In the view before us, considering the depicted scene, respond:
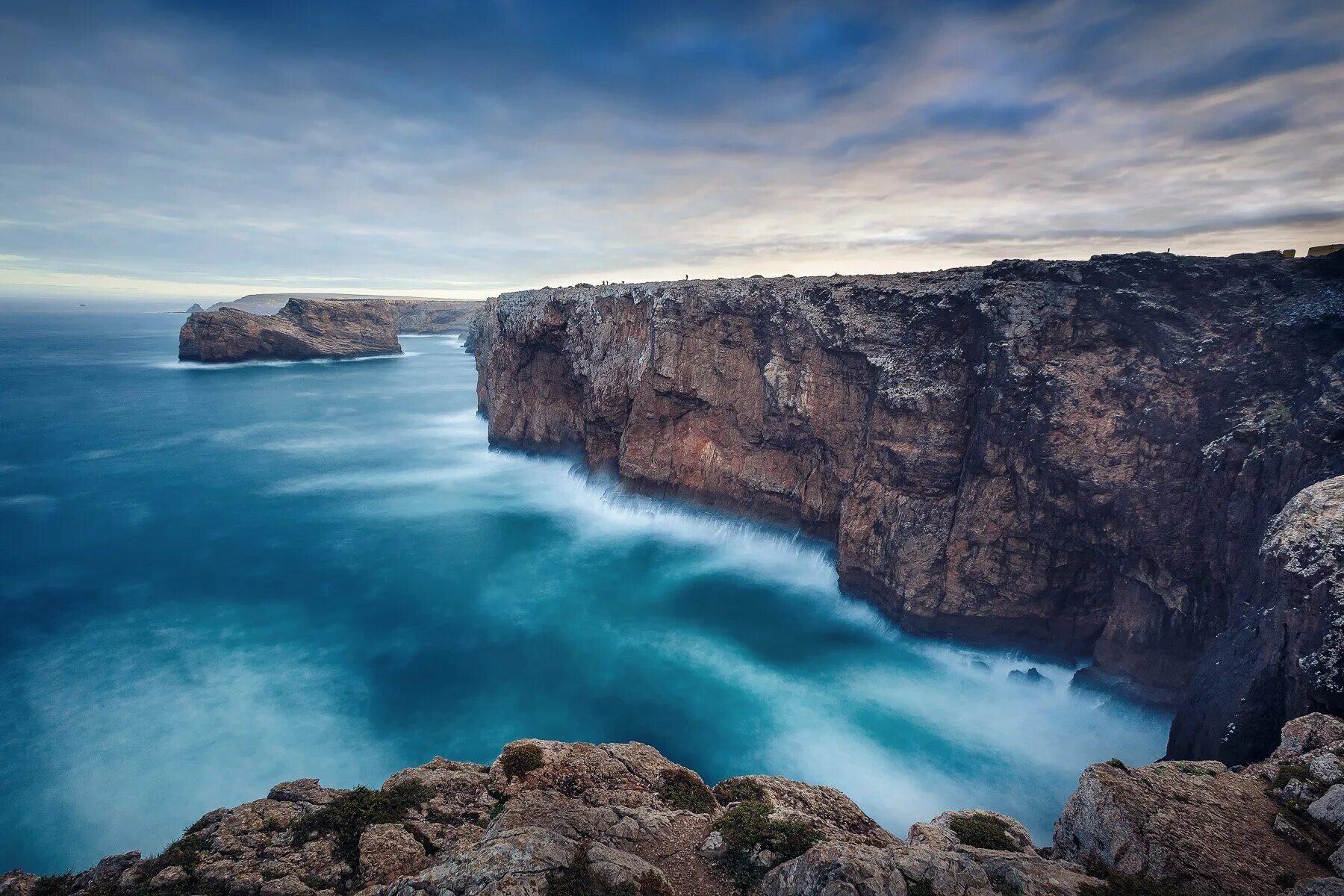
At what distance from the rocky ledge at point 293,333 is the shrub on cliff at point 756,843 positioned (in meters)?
118

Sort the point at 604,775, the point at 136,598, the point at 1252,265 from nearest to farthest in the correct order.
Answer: the point at 604,775 → the point at 1252,265 → the point at 136,598

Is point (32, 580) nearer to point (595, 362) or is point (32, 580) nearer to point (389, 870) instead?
point (595, 362)

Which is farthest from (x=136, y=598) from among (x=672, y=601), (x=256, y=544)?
(x=672, y=601)

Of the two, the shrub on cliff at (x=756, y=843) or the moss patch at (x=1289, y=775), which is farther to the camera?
the moss patch at (x=1289, y=775)

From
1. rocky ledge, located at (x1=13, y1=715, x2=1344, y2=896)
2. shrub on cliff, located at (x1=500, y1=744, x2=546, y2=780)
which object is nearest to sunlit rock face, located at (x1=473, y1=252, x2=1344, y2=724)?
rocky ledge, located at (x1=13, y1=715, x2=1344, y2=896)

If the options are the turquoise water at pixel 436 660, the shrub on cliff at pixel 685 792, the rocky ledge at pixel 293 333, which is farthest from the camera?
the rocky ledge at pixel 293 333

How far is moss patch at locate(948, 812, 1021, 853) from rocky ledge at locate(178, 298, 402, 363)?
120 meters

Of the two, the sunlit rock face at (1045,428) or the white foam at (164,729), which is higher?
the sunlit rock face at (1045,428)

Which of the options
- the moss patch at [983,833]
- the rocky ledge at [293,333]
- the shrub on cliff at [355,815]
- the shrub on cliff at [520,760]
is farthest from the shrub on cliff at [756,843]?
the rocky ledge at [293,333]

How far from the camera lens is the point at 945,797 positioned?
690 inches

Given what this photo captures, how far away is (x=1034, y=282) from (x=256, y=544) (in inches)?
1630

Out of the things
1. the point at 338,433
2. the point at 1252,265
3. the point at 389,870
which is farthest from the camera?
the point at 338,433

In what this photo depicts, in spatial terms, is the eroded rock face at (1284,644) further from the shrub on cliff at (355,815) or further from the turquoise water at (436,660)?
the shrub on cliff at (355,815)

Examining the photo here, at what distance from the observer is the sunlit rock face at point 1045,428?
17562 millimetres
